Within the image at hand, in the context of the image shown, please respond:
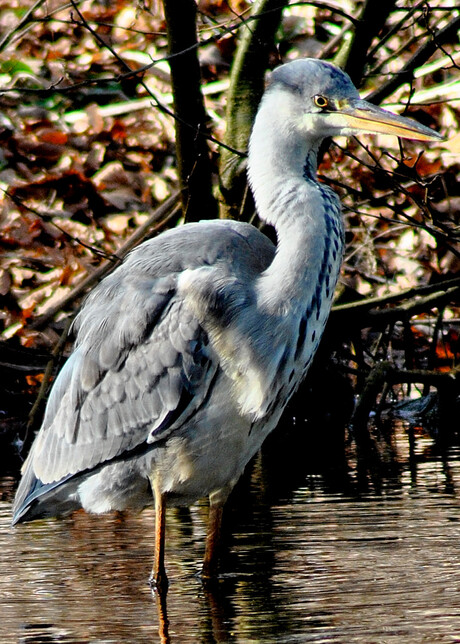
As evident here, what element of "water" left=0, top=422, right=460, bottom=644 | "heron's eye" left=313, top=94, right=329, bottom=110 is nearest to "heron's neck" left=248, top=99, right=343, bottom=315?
"heron's eye" left=313, top=94, right=329, bottom=110

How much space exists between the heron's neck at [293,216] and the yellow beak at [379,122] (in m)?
0.22

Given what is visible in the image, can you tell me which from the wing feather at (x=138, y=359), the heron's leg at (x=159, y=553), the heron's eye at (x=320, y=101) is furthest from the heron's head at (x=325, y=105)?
the heron's leg at (x=159, y=553)

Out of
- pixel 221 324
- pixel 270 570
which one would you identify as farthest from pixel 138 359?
pixel 270 570

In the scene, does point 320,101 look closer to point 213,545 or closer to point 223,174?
point 213,545

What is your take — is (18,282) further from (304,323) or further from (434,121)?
(304,323)

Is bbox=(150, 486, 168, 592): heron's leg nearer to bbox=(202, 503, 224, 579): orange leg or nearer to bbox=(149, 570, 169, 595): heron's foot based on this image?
bbox=(149, 570, 169, 595): heron's foot

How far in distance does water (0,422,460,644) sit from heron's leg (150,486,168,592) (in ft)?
0.20

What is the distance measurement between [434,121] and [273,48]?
4481 mm

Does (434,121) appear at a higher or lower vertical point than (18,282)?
higher

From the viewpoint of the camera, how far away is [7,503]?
270 inches

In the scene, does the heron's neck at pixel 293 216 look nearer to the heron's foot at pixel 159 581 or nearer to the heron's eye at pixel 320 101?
the heron's eye at pixel 320 101

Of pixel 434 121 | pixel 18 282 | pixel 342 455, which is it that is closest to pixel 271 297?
pixel 342 455

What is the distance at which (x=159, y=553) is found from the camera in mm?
5297

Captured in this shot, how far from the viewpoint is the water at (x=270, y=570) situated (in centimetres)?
436
